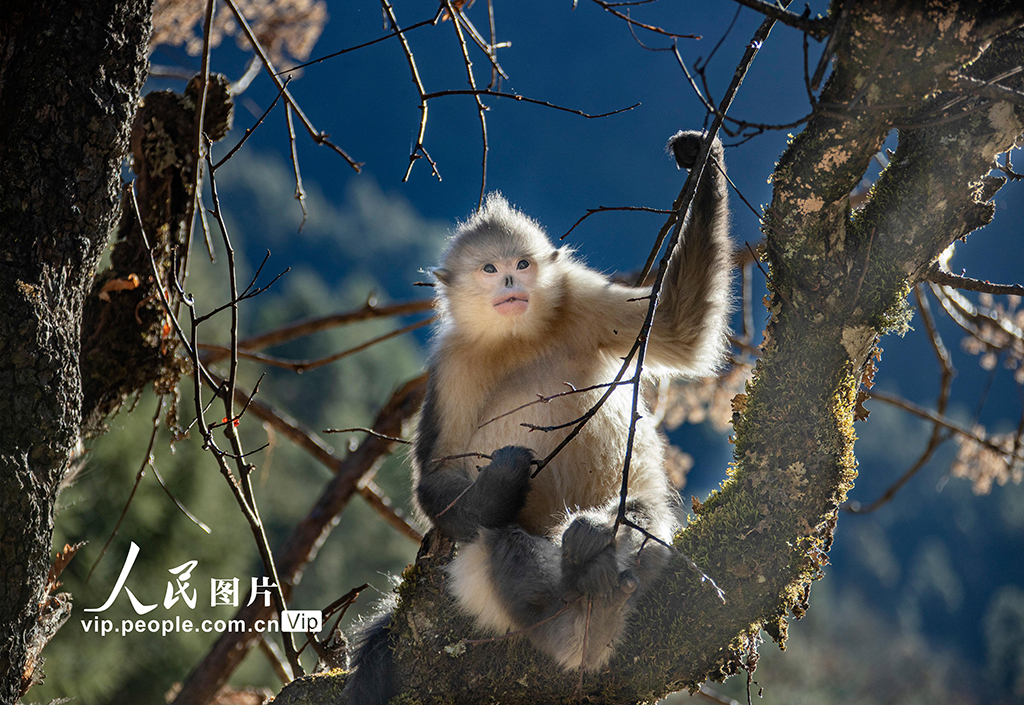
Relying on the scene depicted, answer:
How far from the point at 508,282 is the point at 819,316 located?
0.95 metres

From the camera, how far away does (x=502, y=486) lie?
1.85 metres

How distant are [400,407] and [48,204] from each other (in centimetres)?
221

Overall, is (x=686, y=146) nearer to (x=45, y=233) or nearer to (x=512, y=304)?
(x=512, y=304)

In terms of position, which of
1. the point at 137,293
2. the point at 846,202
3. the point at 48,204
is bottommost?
the point at 846,202

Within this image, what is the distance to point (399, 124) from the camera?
16219 mm

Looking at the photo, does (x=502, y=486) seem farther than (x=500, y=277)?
No

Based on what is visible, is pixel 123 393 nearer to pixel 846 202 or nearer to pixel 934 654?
pixel 846 202

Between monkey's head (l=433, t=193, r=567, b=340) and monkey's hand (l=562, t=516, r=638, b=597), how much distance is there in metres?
0.68

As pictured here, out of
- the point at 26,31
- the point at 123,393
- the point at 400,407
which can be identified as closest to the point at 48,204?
the point at 26,31


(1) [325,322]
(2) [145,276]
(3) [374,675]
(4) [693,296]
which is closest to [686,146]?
(4) [693,296]

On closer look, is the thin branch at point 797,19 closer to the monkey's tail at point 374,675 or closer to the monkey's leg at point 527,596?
the monkey's leg at point 527,596

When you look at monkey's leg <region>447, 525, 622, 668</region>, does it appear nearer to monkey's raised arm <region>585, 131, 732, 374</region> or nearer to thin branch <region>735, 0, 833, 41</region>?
monkey's raised arm <region>585, 131, 732, 374</region>

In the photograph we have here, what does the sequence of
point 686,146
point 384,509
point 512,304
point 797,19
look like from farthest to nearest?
1. point 384,509
2. point 512,304
3. point 686,146
4. point 797,19

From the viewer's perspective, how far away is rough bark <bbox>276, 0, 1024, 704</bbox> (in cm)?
138
